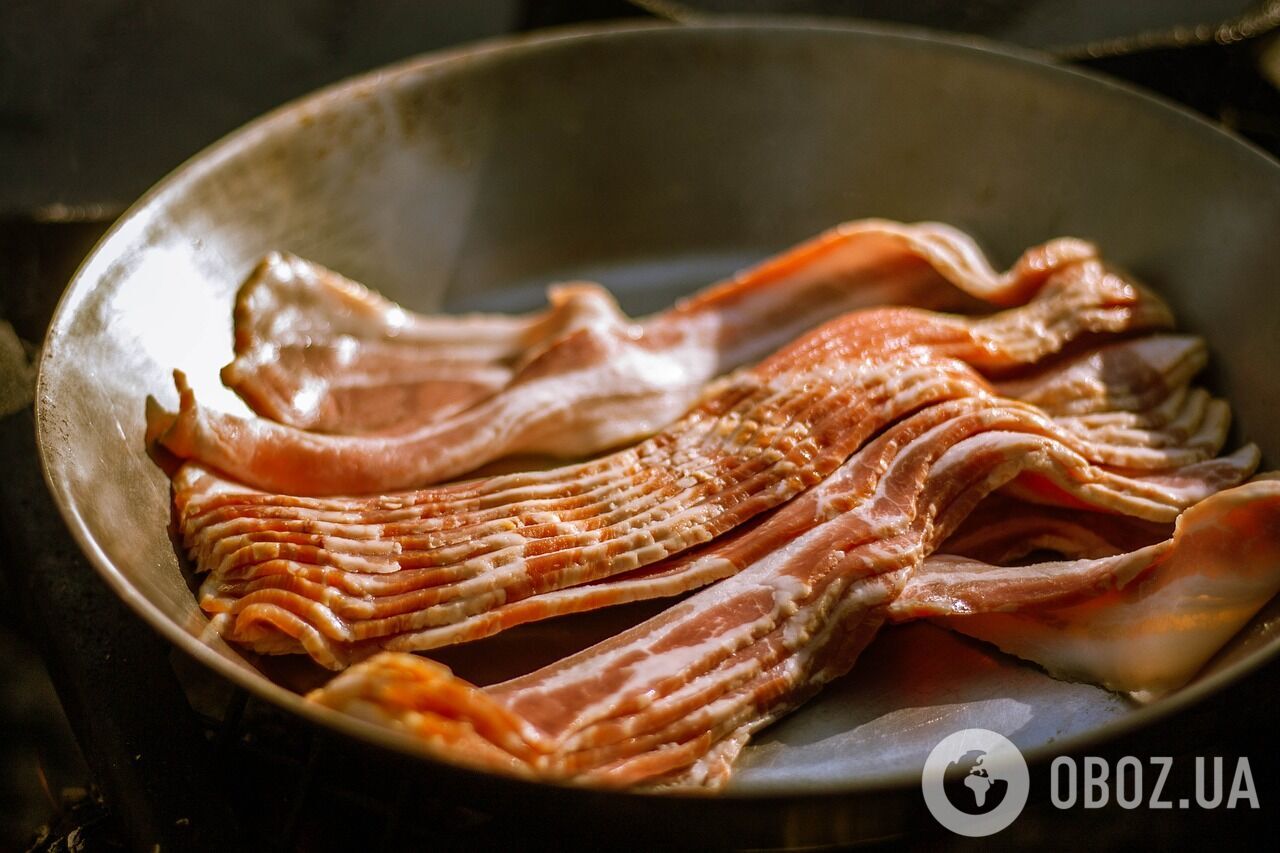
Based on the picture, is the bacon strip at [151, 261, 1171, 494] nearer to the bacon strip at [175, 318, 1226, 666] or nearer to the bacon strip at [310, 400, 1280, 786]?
the bacon strip at [175, 318, 1226, 666]

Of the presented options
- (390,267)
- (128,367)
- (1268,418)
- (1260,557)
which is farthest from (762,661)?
(390,267)

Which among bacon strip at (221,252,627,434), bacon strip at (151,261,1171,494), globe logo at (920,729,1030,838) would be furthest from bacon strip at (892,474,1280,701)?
bacon strip at (221,252,627,434)

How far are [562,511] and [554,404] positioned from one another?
0.40m

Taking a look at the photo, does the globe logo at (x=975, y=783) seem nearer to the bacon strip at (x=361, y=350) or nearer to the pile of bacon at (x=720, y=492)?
the pile of bacon at (x=720, y=492)

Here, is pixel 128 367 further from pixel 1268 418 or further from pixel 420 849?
pixel 1268 418

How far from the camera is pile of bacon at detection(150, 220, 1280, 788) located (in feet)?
6.63

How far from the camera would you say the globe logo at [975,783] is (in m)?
1.56

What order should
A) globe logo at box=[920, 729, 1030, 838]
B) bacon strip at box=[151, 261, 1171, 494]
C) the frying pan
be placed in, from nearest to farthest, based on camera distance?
A: globe logo at box=[920, 729, 1030, 838] < the frying pan < bacon strip at box=[151, 261, 1171, 494]

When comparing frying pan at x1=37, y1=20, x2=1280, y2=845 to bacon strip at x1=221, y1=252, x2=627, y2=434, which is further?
bacon strip at x1=221, y1=252, x2=627, y2=434

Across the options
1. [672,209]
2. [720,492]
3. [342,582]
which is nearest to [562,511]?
[720,492]

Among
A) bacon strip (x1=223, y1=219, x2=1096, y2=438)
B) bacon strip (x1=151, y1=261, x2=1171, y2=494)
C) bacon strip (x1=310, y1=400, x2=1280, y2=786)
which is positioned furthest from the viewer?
bacon strip (x1=223, y1=219, x2=1096, y2=438)

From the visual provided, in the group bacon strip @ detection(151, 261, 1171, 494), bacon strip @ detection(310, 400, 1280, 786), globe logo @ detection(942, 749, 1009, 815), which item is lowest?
globe logo @ detection(942, 749, 1009, 815)

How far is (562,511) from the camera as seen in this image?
230 centimetres

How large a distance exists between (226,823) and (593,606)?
32.1 inches
